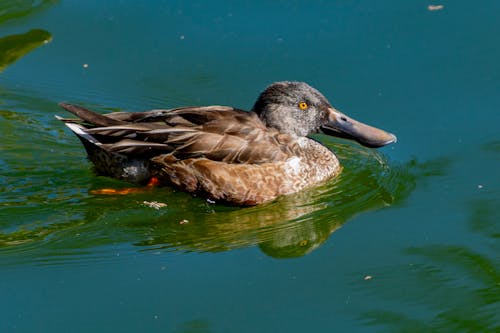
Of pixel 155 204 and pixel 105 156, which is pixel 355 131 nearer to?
pixel 155 204

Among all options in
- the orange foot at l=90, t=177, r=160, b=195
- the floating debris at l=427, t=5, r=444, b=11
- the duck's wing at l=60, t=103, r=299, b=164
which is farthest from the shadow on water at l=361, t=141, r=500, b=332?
the floating debris at l=427, t=5, r=444, b=11

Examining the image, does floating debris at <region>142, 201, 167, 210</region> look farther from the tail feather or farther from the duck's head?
the duck's head

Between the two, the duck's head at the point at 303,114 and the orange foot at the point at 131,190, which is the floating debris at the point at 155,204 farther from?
the duck's head at the point at 303,114

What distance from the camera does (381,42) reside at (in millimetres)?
10508

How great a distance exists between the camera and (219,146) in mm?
8914

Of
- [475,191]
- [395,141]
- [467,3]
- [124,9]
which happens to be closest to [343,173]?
[395,141]

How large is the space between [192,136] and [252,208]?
836mm

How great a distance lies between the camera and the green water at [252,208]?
6.91 metres

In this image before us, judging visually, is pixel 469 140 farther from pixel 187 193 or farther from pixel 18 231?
pixel 18 231

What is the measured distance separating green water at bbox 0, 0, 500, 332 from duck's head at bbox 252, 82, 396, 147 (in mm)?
409

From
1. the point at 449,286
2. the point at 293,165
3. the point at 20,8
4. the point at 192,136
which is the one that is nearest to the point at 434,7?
the point at 293,165

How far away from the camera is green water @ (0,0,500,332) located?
6910 mm

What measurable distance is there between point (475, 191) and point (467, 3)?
10.4ft

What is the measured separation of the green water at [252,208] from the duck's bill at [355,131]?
0.32 m
